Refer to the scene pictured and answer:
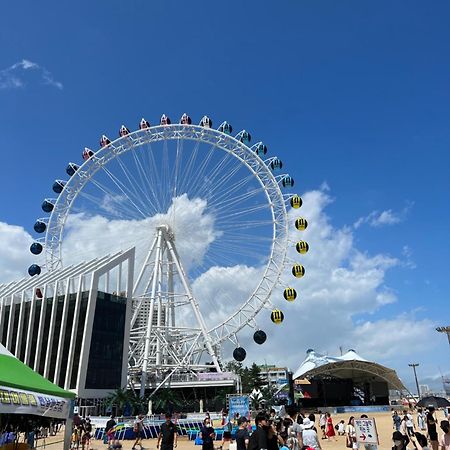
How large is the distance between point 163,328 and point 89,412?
523 inches

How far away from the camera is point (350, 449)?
20.5 metres

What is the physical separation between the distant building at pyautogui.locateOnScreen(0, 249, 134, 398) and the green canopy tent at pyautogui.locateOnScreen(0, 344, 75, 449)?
128 ft

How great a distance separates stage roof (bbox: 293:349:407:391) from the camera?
7150cm

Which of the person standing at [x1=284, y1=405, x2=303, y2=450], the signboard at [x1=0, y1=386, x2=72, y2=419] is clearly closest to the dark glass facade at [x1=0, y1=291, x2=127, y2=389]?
the signboard at [x1=0, y1=386, x2=72, y2=419]

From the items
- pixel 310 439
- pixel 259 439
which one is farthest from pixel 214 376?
pixel 259 439

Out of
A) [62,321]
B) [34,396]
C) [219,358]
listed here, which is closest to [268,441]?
[34,396]

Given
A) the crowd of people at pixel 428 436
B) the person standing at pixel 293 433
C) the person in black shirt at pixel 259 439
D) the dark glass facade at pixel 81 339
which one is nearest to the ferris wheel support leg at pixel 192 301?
the dark glass facade at pixel 81 339

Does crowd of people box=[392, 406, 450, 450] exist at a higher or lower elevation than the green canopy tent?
lower

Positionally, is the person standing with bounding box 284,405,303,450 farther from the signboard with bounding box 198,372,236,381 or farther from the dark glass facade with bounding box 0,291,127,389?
the signboard with bounding box 198,372,236,381

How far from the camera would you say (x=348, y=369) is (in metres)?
76.8

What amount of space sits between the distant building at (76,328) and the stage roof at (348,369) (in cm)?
3077

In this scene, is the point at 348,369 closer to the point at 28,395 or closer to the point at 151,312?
the point at 151,312

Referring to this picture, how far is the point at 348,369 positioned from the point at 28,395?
72.4 metres

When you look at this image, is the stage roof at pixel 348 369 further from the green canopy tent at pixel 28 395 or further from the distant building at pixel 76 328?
the green canopy tent at pixel 28 395
